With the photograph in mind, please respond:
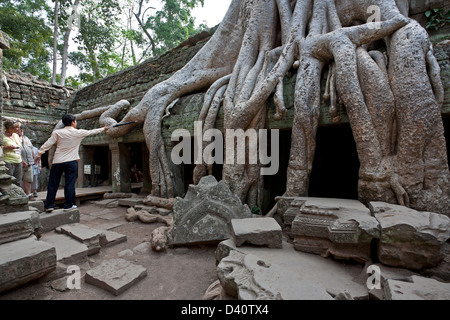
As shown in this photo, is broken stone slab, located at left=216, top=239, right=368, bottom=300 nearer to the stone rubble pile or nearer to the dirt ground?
the stone rubble pile

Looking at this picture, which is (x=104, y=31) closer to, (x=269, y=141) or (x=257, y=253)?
(x=269, y=141)

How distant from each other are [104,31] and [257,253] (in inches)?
605

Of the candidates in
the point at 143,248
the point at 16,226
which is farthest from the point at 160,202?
the point at 16,226

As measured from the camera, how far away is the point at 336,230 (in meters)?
1.80

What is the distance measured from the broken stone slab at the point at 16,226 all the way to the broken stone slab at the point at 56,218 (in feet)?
2.10

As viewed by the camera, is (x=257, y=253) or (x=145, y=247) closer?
(x=257, y=253)

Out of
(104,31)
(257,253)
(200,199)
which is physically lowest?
(257,253)

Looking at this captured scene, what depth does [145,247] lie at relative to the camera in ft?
8.08

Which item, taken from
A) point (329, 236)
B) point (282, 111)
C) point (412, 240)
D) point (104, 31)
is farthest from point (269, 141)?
point (104, 31)

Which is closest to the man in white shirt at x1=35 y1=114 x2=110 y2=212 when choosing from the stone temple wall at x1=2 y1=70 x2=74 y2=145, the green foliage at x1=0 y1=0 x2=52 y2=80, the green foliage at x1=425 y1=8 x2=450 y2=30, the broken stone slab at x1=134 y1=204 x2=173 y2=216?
the broken stone slab at x1=134 y1=204 x2=173 y2=216

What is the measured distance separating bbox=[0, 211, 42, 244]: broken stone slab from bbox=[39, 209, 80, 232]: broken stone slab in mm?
640

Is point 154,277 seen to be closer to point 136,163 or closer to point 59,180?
point 59,180

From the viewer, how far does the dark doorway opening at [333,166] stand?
4340 mm

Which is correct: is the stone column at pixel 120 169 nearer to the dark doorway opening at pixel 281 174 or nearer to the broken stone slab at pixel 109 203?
the broken stone slab at pixel 109 203
